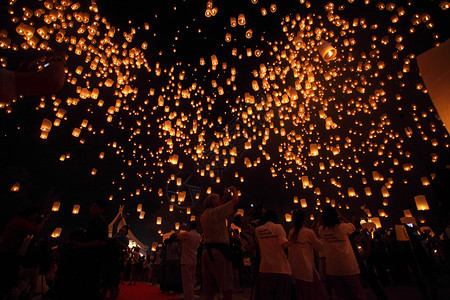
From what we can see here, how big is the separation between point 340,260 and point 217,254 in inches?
57.8

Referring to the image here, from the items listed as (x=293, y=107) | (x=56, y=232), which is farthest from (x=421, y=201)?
(x=56, y=232)

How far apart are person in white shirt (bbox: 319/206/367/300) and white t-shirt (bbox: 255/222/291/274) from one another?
2.06 ft

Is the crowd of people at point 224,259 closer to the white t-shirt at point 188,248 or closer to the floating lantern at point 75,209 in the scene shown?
the white t-shirt at point 188,248

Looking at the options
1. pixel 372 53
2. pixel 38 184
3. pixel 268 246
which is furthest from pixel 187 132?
pixel 268 246

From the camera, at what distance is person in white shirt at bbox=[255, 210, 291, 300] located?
2545 mm

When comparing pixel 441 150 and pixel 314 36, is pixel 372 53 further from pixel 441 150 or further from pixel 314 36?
pixel 441 150

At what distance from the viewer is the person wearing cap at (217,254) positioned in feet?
8.13

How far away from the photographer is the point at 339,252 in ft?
9.23

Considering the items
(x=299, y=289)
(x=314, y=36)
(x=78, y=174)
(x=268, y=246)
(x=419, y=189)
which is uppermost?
(x=314, y=36)

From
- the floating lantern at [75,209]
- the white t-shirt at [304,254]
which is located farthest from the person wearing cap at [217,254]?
the floating lantern at [75,209]

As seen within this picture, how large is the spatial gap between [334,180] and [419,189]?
405 cm

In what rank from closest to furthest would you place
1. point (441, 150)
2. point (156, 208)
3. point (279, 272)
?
point (279, 272)
point (441, 150)
point (156, 208)

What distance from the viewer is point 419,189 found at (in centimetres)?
1234

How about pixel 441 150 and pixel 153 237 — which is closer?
pixel 441 150
